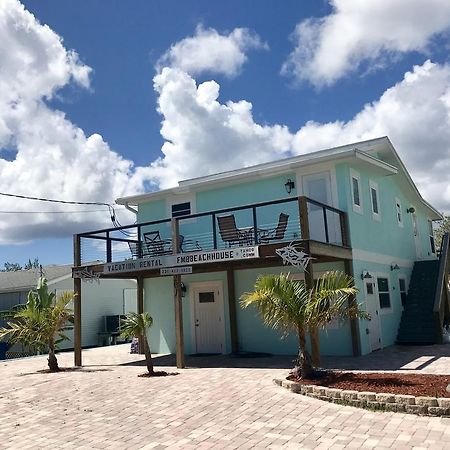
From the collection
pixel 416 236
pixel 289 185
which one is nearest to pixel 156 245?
pixel 289 185

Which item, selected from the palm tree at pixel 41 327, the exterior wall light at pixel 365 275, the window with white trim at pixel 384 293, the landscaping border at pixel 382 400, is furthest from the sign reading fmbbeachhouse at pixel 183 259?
the window with white trim at pixel 384 293

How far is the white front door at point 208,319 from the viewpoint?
15312mm

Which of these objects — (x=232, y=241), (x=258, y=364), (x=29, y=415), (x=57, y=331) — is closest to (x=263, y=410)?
(x=29, y=415)

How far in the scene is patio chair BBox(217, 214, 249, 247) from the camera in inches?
522

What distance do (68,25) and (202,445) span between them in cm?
1020

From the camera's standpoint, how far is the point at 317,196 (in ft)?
46.1

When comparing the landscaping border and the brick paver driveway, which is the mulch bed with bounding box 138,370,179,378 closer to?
the brick paver driveway

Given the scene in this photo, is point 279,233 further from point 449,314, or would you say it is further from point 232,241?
point 449,314

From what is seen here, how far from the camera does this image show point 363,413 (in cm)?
695

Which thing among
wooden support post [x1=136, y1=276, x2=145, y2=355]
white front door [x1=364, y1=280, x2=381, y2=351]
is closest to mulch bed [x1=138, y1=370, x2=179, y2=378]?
wooden support post [x1=136, y1=276, x2=145, y2=355]

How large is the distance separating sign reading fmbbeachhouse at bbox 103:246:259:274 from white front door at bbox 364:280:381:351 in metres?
4.52

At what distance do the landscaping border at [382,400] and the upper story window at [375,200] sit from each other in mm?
8685

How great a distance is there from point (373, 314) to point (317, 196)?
385 centimetres

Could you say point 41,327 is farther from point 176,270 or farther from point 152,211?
point 152,211
